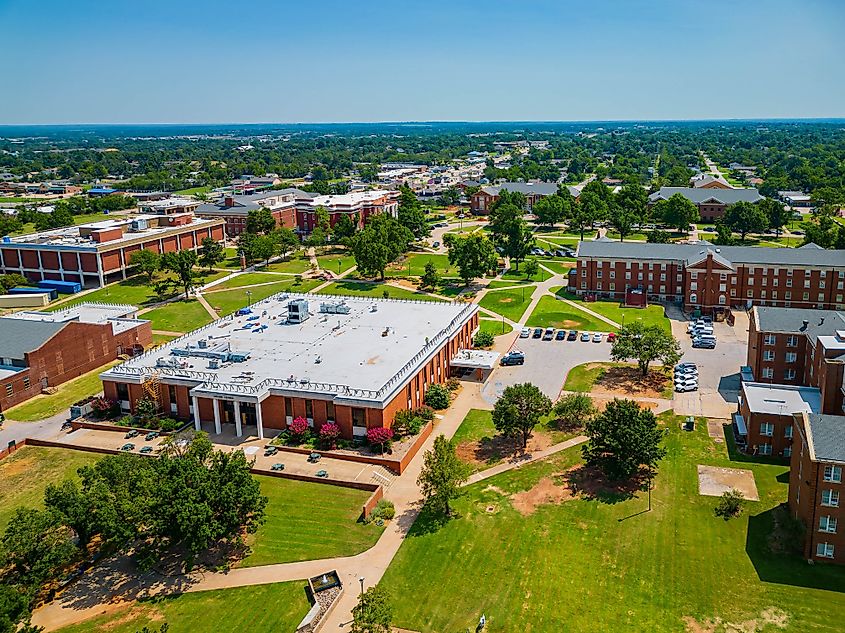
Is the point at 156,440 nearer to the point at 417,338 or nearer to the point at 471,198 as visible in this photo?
the point at 417,338

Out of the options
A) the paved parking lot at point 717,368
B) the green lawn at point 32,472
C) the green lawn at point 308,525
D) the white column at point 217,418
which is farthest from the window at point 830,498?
the green lawn at point 32,472

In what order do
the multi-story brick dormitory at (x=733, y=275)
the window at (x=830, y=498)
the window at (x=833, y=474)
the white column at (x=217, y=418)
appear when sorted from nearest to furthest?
the window at (x=833, y=474)
the window at (x=830, y=498)
the white column at (x=217, y=418)
the multi-story brick dormitory at (x=733, y=275)

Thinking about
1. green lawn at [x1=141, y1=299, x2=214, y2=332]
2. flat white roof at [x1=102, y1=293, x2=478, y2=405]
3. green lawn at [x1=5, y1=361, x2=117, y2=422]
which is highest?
flat white roof at [x1=102, y1=293, x2=478, y2=405]

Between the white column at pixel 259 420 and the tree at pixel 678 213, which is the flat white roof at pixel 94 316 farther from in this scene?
the tree at pixel 678 213

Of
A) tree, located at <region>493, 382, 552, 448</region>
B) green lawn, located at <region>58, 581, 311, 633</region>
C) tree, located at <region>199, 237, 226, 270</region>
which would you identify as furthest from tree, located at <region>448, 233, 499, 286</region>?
green lawn, located at <region>58, 581, 311, 633</region>

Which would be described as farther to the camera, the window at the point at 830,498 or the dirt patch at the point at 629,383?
the dirt patch at the point at 629,383

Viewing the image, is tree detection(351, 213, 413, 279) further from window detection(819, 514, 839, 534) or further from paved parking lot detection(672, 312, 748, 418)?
window detection(819, 514, 839, 534)
